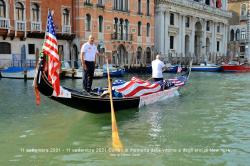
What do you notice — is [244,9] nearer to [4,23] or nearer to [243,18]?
[243,18]

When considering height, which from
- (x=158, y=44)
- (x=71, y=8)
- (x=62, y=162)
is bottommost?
(x=62, y=162)

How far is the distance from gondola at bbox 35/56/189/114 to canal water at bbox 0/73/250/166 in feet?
0.60

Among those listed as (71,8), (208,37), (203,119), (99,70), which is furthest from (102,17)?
(203,119)

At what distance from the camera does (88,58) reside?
24.2ft

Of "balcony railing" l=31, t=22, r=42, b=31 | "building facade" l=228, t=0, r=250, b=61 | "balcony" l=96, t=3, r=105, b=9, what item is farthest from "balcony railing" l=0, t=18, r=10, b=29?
"building facade" l=228, t=0, r=250, b=61

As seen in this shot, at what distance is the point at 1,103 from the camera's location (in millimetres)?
9102

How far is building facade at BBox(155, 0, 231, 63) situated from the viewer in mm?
30531

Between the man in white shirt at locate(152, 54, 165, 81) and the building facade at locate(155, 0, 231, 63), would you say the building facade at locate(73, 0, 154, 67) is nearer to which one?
the building facade at locate(155, 0, 231, 63)

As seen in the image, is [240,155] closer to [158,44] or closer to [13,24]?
[13,24]

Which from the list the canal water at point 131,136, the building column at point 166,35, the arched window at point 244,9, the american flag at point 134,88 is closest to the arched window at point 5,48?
the canal water at point 131,136

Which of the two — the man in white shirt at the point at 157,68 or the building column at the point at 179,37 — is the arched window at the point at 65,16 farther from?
the man in white shirt at the point at 157,68

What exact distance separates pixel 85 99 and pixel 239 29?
137 feet

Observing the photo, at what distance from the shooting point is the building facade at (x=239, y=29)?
1715 inches

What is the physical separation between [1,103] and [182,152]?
579 centimetres
